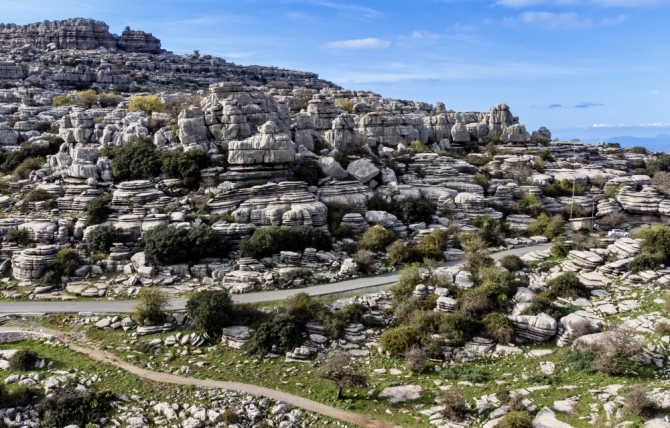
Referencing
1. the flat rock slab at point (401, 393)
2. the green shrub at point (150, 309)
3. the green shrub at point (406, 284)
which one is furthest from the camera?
the green shrub at point (406, 284)

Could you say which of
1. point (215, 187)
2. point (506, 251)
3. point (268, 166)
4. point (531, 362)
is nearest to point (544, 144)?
point (506, 251)

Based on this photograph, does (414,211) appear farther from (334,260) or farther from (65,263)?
(65,263)

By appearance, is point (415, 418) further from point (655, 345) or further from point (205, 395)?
point (655, 345)

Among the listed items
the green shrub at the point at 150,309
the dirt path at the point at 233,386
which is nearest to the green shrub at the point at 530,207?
the dirt path at the point at 233,386

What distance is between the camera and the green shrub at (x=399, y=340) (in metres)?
19.0

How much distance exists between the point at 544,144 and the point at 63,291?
168ft

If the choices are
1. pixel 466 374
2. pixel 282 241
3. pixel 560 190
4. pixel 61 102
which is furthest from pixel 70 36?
pixel 466 374

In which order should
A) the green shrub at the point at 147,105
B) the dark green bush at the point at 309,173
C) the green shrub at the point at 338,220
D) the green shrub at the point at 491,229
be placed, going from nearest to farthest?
the green shrub at the point at 338,220
the green shrub at the point at 491,229
the dark green bush at the point at 309,173
the green shrub at the point at 147,105

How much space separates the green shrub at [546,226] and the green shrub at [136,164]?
24896 mm

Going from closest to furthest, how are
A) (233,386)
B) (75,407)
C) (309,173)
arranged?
(75,407) → (233,386) → (309,173)

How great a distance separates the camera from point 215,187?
32.0 metres

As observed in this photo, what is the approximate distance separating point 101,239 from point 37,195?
792cm

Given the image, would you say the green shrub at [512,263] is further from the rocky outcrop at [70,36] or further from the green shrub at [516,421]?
the rocky outcrop at [70,36]

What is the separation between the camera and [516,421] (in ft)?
46.4
